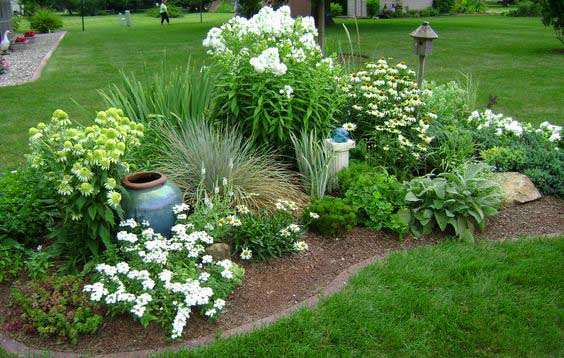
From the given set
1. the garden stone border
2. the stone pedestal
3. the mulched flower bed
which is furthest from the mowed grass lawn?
the garden stone border

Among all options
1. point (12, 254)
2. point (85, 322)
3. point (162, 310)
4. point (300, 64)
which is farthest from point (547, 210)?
point (12, 254)

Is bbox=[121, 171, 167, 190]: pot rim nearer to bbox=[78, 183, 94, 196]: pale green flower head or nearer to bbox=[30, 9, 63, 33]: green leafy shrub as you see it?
bbox=[78, 183, 94, 196]: pale green flower head

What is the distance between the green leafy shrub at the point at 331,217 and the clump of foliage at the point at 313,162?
0.41 meters

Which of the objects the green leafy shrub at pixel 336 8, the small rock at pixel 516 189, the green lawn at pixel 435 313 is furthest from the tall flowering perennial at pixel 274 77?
the green leafy shrub at pixel 336 8

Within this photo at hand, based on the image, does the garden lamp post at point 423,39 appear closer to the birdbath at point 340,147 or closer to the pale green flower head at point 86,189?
the birdbath at point 340,147

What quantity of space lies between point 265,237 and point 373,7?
34017 millimetres

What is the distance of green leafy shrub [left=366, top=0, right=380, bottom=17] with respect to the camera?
35469 millimetres

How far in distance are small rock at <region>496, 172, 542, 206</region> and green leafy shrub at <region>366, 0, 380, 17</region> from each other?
32.2 metres

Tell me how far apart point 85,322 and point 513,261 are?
3047 mm

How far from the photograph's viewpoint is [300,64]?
5117 millimetres

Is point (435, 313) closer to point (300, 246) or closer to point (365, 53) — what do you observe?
point (300, 246)

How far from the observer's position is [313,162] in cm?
488

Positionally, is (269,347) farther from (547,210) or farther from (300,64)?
(547,210)

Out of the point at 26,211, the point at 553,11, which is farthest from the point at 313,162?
the point at 553,11
